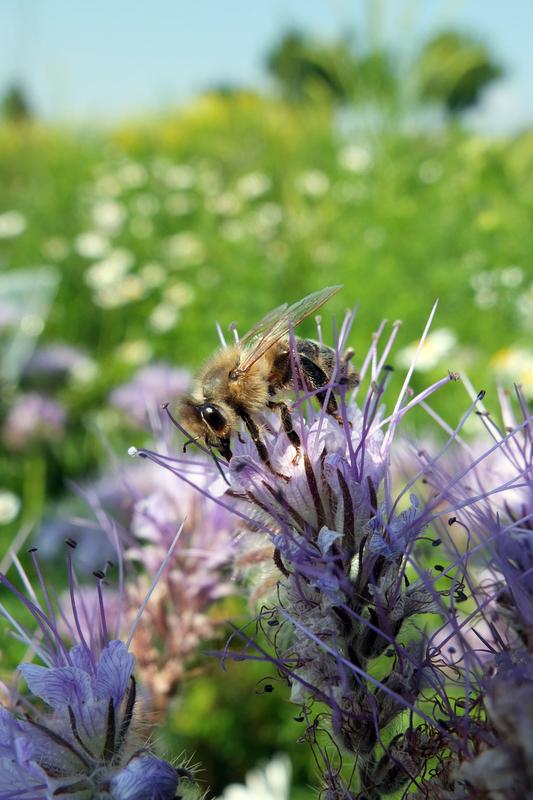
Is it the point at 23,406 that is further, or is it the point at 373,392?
the point at 23,406

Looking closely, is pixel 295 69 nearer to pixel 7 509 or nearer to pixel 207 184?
pixel 207 184

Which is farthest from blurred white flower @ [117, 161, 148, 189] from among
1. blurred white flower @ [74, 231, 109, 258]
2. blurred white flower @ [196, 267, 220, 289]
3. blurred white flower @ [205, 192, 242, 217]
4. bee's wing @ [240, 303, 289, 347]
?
bee's wing @ [240, 303, 289, 347]

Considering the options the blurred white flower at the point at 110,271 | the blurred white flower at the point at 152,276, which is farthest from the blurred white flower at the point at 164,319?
the blurred white flower at the point at 110,271

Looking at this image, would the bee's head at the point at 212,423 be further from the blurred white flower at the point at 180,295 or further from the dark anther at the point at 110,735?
the blurred white flower at the point at 180,295

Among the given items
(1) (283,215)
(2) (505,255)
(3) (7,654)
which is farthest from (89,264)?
(3) (7,654)

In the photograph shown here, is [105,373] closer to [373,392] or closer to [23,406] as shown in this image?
[23,406]

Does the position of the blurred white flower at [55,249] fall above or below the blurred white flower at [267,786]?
above

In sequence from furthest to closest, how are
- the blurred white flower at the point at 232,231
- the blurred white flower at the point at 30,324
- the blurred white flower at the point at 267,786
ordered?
the blurred white flower at the point at 232,231 < the blurred white flower at the point at 30,324 < the blurred white flower at the point at 267,786
